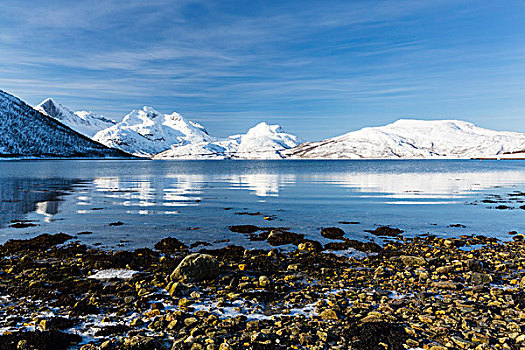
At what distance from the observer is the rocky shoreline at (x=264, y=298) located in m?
11.3

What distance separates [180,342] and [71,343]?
3.61 m

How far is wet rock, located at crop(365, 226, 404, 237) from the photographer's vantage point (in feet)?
89.6

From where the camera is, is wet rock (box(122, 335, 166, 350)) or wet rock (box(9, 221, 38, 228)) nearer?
wet rock (box(122, 335, 166, 350))

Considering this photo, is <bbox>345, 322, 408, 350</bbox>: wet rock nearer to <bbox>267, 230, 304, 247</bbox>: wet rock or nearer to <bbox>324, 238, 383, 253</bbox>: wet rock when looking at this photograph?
<bbox>324, 238, 383, 253</bbox>: wet rock

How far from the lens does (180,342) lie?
1102 centimetres

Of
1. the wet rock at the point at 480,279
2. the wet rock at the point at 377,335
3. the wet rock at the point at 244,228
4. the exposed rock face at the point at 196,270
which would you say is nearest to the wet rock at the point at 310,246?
the wet rock at the point at 244,228

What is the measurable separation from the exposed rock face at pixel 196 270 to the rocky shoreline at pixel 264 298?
0.18 feet

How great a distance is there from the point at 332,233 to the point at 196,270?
1360cm

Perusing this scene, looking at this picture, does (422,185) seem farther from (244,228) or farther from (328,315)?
(328,315)

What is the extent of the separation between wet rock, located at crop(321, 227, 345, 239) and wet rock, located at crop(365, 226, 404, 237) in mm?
2708

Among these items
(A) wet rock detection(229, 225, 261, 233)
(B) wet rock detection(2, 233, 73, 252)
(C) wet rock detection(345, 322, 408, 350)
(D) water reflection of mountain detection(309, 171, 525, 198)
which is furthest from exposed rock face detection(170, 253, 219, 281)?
(D) water reflection of mountain detection(309, 171, 525, 198)

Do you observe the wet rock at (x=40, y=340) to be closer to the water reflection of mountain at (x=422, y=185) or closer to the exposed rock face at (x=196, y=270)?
the exposed rock face at (x=196, y=270)

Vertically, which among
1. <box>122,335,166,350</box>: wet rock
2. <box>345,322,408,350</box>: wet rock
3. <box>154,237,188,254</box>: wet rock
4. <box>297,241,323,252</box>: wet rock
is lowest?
<box>122,335,166,350</box>: wet rock

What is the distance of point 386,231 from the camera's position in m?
28.1
